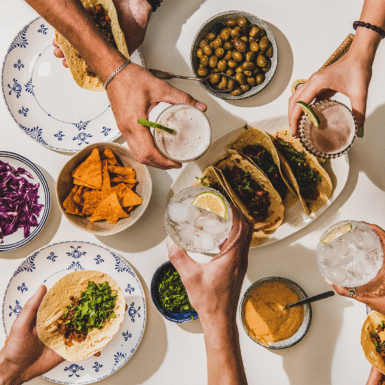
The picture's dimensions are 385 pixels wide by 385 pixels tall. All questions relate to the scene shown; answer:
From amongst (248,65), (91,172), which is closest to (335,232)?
(248,65)

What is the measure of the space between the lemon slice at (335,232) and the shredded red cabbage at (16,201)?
1.67m

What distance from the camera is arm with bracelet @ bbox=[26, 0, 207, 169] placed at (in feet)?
6.22

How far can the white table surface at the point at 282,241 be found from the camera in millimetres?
2283

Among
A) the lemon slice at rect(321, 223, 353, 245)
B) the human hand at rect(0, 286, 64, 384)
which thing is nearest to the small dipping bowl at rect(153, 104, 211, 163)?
the lemon slice at rect(321, 223, 353, 245)

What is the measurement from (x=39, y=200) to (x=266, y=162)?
140 cm

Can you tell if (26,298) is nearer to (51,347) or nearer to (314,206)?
(51,347)

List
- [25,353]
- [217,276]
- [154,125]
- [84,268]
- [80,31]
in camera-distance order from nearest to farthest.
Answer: [154,125]
[217,276]
[80,31]
[25,353]
[84,268]

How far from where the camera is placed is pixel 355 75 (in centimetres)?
196

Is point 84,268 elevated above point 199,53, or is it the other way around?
point 199,53

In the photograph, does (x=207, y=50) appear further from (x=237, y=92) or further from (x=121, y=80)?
(x=121, y=80)

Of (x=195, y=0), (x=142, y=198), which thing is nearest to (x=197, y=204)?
(x=142, y=198)

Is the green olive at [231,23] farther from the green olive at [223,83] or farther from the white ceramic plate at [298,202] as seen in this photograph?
the white ceramic plate at [298,202]

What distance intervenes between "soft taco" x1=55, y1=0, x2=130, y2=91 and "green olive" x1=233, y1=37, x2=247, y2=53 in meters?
0.66

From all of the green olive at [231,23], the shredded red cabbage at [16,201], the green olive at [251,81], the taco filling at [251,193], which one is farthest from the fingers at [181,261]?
the green olive at [231,23]
